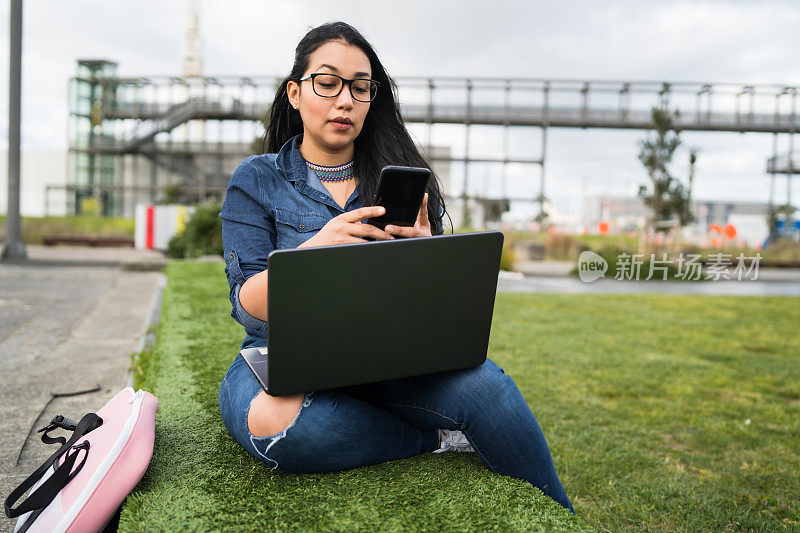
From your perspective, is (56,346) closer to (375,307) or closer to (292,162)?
(292,162)

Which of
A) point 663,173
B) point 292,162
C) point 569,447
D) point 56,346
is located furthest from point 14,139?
point 663,173

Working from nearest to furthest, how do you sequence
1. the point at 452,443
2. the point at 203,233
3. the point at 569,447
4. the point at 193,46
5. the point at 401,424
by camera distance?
the point at 401,424 < the point at 452,443 < the point at 569,447 < the point at 203,233 < the point at 193,46

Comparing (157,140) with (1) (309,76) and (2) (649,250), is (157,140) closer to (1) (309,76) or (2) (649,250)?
(2) (649,250)

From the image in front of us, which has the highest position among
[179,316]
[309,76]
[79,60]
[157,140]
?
[79,60]

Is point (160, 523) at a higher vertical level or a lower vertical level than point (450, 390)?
lower

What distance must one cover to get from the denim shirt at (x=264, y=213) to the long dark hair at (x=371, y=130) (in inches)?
4.9

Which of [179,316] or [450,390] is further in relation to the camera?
[179,316]

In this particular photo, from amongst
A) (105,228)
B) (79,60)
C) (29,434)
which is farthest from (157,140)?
(29,434)

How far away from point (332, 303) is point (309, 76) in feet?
2.64

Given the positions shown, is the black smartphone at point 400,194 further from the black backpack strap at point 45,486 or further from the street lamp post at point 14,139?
the street lamp post at point 14,139

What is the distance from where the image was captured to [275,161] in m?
1.92

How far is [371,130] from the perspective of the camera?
2072mm

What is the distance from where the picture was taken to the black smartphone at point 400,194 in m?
1.42

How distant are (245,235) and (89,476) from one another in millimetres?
729
